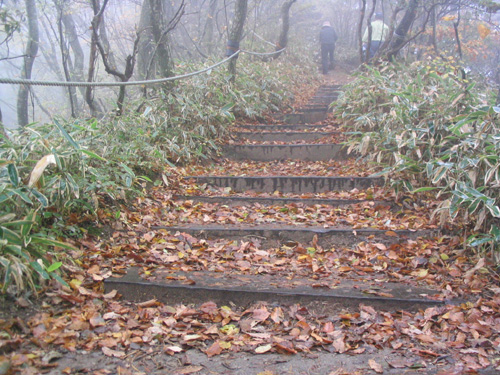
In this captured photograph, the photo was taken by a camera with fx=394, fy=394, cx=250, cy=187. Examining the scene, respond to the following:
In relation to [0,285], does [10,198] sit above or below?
above

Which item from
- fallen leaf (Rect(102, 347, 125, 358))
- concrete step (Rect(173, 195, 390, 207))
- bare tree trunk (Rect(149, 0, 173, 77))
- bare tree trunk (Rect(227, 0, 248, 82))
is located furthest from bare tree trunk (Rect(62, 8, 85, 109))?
fallen leaf (Rect(102, 347, 125, 358))

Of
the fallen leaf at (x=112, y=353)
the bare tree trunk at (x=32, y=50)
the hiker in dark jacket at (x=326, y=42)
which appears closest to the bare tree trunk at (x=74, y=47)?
the bare tree trunk at (x=32, y=50)

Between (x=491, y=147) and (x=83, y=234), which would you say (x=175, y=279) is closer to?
(x=83, y=234)

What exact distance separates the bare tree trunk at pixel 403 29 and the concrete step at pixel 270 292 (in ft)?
20.4

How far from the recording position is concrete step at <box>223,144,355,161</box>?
193 inches

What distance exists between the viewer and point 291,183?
4.05 m

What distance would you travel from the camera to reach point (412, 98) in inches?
162

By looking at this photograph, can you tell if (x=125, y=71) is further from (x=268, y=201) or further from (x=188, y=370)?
(x=188, y=370)

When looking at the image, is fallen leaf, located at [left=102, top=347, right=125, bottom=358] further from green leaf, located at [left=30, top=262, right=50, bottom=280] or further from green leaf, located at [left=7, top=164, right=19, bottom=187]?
green leaf, located at [left=7, top=164, right=19, bottom=187]

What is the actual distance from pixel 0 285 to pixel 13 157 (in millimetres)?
933

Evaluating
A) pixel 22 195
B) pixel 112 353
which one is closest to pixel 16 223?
pixel 22 195

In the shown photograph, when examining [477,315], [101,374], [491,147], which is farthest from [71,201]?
[491,147]

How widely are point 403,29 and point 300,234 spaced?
607cm

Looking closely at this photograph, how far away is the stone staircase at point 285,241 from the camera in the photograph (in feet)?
7.39
